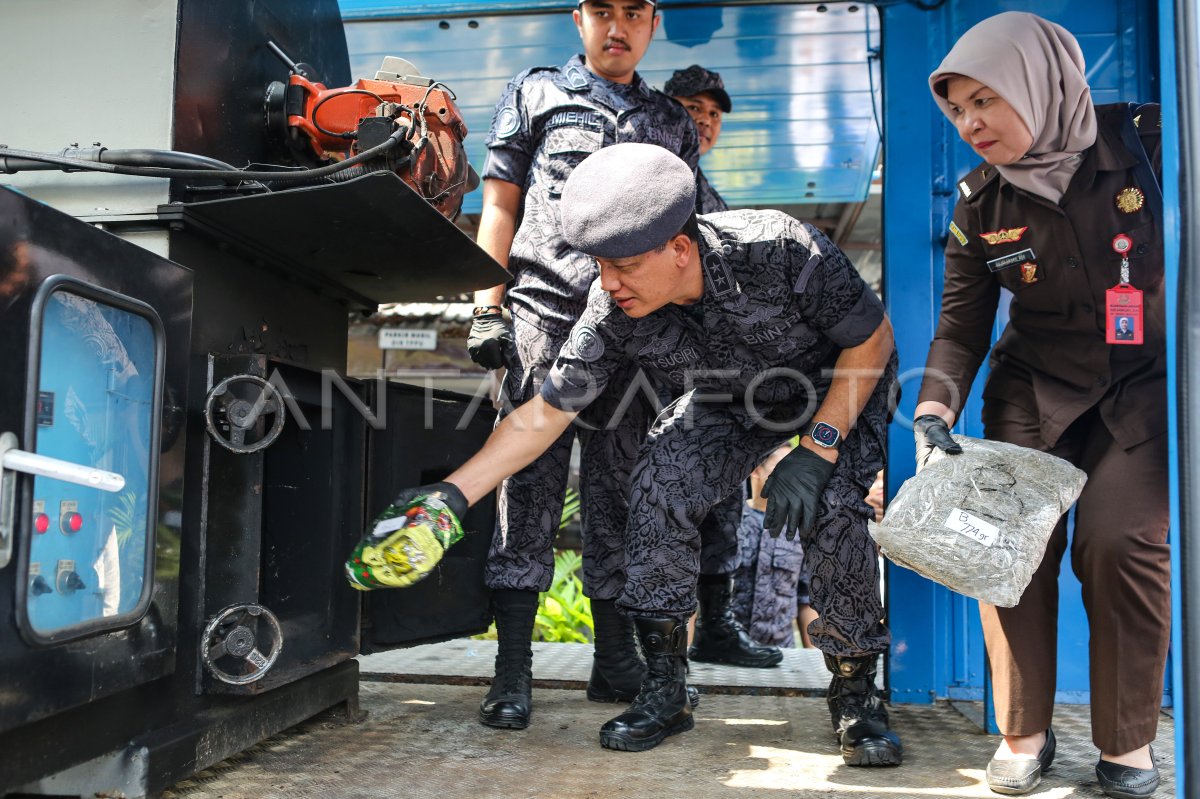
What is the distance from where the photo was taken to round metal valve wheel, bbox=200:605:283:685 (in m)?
1.76

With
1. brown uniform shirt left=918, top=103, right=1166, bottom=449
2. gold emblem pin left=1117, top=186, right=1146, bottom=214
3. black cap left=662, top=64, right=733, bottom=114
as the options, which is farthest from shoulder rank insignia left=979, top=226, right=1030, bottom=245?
black cap left=662, top=64, right=733, bottom=114

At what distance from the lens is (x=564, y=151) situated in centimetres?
263

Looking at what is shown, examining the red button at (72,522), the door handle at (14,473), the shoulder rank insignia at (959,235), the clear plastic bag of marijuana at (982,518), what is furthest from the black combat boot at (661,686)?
the door handle at (14,473)

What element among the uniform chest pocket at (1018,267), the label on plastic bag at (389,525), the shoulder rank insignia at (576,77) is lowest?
the label on plastic bag at (389,525)

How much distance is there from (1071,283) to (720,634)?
1.77 metres

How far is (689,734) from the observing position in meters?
2.32

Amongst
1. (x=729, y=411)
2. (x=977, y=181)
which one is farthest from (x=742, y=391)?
(x=977, y=181)

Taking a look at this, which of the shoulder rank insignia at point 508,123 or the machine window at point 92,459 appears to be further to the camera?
the shoulder rank insignia at point 508,123

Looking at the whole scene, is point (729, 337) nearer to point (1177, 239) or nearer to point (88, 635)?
point (1177, 239)

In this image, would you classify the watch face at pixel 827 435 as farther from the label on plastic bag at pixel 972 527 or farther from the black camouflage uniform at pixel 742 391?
the label on plastic bag at pixel 972 527

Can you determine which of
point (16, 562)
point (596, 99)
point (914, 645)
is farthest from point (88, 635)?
point (914, 645)

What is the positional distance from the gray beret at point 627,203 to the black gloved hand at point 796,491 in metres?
0.58

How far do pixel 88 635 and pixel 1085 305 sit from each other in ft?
6.22

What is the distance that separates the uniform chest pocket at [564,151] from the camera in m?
2.63
